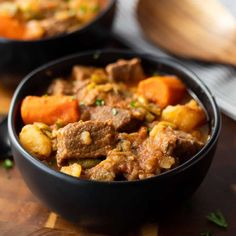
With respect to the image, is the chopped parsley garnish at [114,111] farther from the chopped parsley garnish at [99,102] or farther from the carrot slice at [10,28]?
the carrot slice at [10,28]

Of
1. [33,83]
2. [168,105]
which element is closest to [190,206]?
[168,105]

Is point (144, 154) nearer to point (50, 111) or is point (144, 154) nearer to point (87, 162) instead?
point (87, 162)

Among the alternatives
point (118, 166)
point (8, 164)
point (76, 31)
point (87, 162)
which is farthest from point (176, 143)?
point (76, 31)

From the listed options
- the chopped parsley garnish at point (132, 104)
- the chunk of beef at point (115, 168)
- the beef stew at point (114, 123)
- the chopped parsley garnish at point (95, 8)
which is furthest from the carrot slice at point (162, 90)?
the chopped parsley garnish at point (95, 8)

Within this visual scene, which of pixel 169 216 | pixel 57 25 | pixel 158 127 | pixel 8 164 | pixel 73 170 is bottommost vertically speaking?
pixel 8 164

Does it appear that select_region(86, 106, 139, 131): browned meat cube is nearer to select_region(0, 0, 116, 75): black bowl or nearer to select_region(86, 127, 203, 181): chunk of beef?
select_region(86, 127, 203, 181): chunk of beef

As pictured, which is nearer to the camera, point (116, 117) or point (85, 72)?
point (116, 117)
